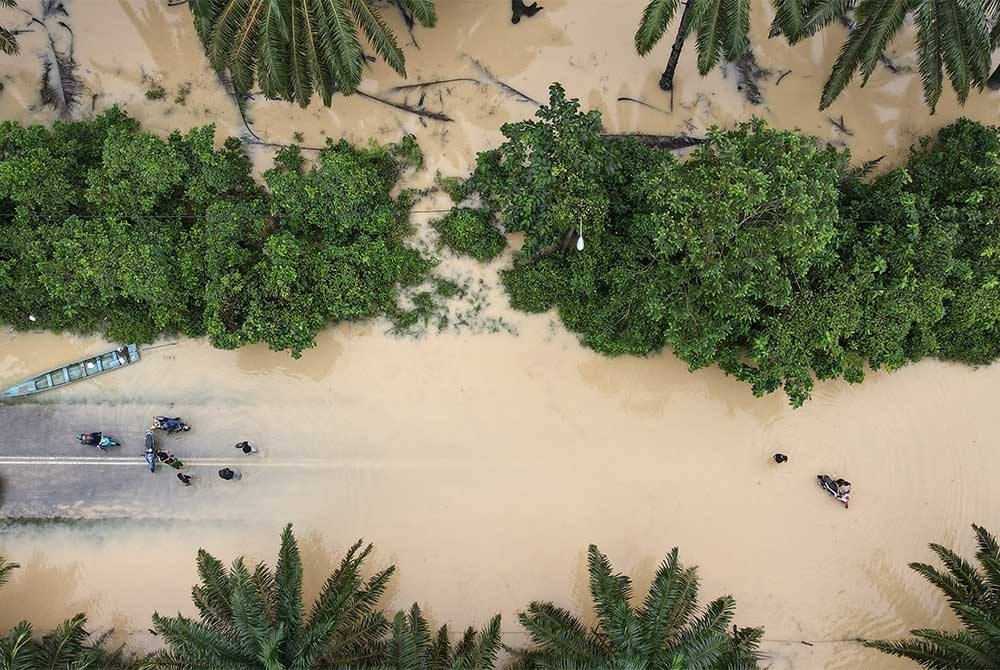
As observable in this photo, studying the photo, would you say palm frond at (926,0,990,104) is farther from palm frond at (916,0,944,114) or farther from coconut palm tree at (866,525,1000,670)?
coconut palm tree at (866,525,1000,670)

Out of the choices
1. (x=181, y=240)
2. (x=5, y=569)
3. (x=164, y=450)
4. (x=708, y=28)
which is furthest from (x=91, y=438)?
(x=708, y=28)

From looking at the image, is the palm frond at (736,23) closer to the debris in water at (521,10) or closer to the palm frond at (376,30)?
the debris in water at (521,10)

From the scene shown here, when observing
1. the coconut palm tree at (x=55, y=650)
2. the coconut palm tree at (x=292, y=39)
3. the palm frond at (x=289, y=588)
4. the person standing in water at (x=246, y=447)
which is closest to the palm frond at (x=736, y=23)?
the coconut palm tree at (x=292, y=39)

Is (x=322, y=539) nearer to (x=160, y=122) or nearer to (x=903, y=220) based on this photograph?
(x=160, y=122)

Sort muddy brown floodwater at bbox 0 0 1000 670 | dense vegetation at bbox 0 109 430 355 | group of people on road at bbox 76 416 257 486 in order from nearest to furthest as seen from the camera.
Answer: dense vegetation at bbox 0 109 430 355 < group of people on road at bbox 76 416 257 486 < muddy brown floodwater at bbox 0 0 1000 670

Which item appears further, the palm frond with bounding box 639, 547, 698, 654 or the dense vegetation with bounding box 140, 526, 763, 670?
the palm frond with bounding box 639, 547, 698, 654

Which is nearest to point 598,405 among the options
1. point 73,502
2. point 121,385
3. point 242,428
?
point 242,428

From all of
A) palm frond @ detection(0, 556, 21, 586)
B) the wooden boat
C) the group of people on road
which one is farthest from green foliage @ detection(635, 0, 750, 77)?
palm frond @ detection(0, 556, 21, 586)

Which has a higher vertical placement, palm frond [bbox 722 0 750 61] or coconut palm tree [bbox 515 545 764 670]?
palm frond [bbox 722 0 750 61]
